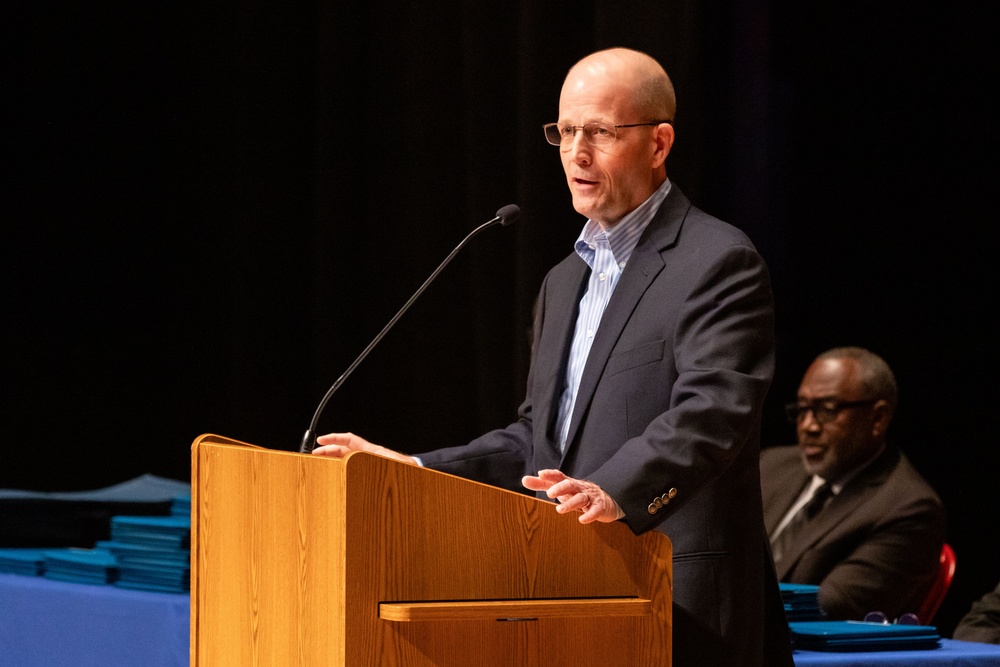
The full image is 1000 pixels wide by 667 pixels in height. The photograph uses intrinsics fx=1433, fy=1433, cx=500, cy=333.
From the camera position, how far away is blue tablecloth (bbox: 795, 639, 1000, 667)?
8.27ft

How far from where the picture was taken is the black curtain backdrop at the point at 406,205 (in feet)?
13.7

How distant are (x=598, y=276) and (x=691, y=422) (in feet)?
1.60

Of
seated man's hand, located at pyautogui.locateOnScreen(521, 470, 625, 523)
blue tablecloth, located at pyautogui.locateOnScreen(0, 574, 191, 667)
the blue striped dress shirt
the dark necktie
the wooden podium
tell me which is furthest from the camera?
the dark necktie

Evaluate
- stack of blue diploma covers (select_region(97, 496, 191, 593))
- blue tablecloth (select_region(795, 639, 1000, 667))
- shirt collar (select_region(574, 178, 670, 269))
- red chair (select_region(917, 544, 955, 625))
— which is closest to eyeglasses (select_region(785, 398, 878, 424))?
red chair (select_region(917, 544, 955, 625))

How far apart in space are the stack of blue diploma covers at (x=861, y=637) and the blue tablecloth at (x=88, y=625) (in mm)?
1187

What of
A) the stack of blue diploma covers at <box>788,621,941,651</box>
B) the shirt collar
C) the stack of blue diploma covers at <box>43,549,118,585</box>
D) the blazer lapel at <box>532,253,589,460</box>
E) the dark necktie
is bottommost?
the stack of blue diploma covers at <box>788,621,941,651</box>

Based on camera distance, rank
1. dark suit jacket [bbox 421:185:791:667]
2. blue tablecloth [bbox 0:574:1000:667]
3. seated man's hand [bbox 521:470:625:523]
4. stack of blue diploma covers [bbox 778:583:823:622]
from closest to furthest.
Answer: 1. seated man's hand [bbox 521:470:625:523]
2. dark suit jacket [bbox 421:185:791:667]
3. blue tablecloth [bbox 0:574:1000:667]
4. stack of blue diploma covers [bbox 778:583:823:622]

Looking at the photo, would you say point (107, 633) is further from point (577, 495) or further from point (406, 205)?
point (406, 205)

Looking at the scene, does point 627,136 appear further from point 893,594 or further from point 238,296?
point 238,296

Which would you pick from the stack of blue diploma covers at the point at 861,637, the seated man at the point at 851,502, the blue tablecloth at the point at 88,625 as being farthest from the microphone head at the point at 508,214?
the seated man at the point at 851,502

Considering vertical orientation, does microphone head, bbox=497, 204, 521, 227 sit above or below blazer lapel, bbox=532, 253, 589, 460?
above

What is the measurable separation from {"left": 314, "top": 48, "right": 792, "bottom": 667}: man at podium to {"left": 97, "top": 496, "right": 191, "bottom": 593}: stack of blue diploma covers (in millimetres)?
1011

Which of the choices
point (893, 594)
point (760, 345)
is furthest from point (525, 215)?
point (760, 345)

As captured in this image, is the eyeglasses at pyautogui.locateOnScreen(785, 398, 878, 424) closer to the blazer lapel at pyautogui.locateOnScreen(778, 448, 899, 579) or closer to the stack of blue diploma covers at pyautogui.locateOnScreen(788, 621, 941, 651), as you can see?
the blazer lapel at pyautogui.locateOnScreen(778, 448, 899, 579)
